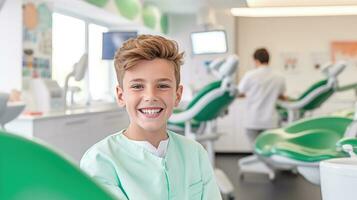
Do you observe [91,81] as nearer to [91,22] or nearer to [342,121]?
[91,22]

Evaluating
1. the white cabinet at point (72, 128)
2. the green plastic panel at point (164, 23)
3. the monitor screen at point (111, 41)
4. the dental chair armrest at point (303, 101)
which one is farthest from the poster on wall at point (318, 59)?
the white cabinet at point (72, 128)

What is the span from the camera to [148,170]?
130 cm

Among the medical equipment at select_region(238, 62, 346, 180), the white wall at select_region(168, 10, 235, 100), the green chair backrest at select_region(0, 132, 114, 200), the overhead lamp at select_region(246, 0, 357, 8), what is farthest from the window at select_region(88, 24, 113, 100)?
the green chair backrest at select_region(0, 132, 114, 200)

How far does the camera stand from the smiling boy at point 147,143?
4.19ft

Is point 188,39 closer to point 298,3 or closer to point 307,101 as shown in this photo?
point 298,3

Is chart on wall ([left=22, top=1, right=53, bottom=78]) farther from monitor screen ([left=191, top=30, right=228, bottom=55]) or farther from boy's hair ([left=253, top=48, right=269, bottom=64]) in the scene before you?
monitor screen ([left=191, top=30, right=228, bottom=55])

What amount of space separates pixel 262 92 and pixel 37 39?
2681mm

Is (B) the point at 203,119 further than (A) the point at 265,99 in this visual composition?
No

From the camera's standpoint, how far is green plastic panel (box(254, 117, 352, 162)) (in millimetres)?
4363

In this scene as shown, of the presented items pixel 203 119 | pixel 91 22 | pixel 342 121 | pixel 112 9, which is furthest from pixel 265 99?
pixel 91 22

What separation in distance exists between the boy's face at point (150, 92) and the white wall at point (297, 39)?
8777mm

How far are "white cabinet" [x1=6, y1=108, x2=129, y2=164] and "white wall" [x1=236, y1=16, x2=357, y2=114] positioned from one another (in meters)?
4.58

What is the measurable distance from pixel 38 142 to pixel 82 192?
0.07 metres

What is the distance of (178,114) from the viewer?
5.20m
